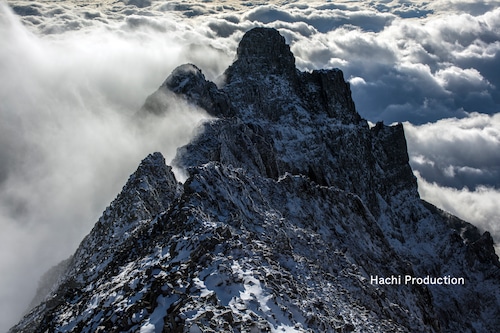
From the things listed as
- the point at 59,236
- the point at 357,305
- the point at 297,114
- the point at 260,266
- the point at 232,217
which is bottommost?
the point at 59,236

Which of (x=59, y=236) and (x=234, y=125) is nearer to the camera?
(x=234, y=125)

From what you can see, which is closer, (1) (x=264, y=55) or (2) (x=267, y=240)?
(2) (x=267, y=240)

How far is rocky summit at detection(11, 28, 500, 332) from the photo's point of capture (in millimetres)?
29905

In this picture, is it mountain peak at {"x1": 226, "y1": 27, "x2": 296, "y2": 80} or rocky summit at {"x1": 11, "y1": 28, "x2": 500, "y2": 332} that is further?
mountain peak at {"x1": 226, "y1": 27, "x2": 296, "y2": 80}

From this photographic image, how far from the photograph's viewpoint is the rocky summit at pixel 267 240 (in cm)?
2990

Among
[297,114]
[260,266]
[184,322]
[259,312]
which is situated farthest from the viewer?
[297,114]

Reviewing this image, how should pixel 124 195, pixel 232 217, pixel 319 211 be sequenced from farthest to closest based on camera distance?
pixel 319 211, pixel 124 195, pixel 232 217

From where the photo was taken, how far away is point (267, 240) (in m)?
48.2

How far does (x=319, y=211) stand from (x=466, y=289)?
101m

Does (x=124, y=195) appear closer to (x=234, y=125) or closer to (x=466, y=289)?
(x=234, y=125)

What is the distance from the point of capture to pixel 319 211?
80.8 metres

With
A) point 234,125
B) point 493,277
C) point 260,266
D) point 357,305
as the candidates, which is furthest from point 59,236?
point 493,277

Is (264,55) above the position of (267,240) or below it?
below

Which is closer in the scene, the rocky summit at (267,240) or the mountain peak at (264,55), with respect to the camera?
the rocky summit at (267,240)
